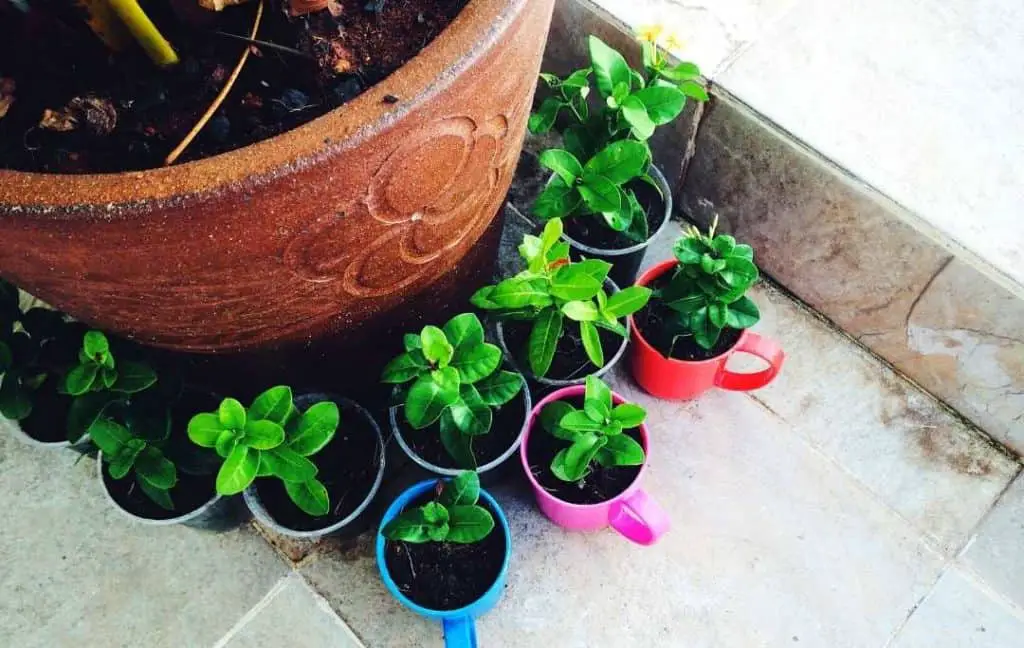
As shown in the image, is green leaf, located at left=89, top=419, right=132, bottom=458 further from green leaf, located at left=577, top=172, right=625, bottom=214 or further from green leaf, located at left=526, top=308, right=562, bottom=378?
green leaf, located at left=577, top=172, right=625, bottom=214

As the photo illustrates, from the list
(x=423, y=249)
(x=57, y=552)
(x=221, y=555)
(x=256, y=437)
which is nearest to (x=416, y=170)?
(x=423, y=249)

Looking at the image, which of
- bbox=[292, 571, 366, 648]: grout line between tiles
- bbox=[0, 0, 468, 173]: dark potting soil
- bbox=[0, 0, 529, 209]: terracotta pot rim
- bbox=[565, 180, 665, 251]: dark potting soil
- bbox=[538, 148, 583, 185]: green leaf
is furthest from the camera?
bbox=[565, 180, 665, 251]: dark potting soil

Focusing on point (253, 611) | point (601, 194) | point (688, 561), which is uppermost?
point (601, 194)

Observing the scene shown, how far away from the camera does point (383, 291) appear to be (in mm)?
901

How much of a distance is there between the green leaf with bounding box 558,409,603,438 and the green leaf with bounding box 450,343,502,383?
0.11m

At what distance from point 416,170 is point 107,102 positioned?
317 mm

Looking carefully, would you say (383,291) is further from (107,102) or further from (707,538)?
(707,538)

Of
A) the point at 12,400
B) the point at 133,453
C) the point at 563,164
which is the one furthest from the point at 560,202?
the point at 12,400

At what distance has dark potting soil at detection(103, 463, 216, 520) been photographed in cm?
108

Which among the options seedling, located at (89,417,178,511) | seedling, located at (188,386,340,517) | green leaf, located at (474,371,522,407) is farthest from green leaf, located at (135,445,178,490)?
green leaf, located at (474,371,522,407)

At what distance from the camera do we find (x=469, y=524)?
3.12 ft

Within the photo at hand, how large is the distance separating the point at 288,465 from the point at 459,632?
328 mm

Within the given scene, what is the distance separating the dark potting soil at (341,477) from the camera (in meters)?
1.07

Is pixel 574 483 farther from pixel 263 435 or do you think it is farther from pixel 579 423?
pixel 263 435
